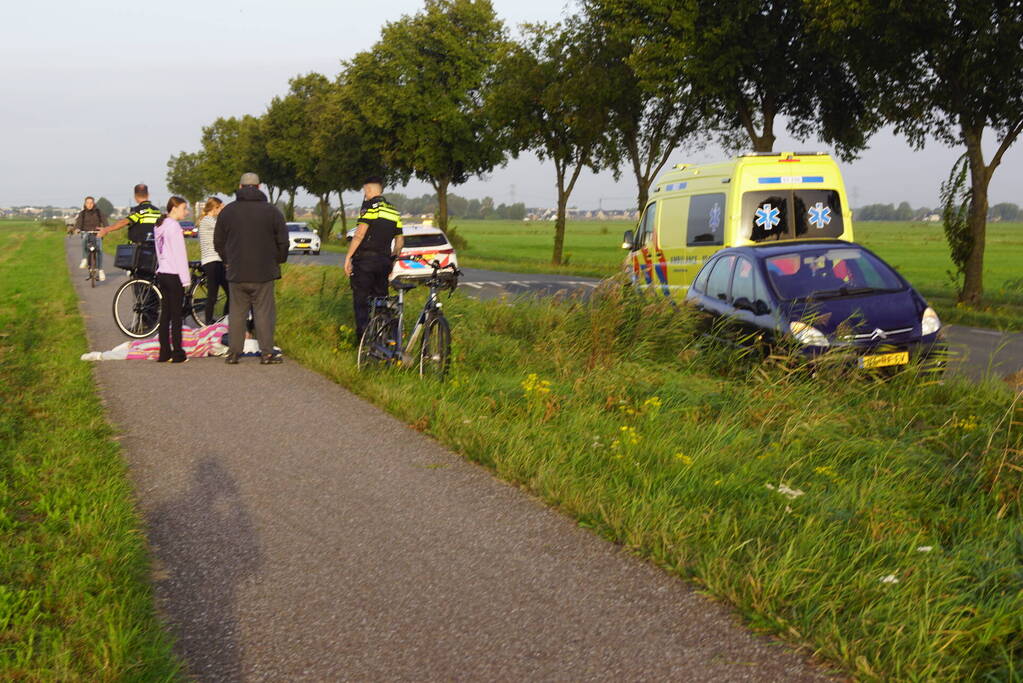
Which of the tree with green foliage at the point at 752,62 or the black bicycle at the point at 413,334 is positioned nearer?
the black bicycle at the point at 413,334

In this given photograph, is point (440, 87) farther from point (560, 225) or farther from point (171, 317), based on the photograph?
point (171, 317)

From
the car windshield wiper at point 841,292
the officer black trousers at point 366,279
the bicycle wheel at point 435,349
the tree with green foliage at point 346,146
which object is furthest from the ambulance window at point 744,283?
the tree with green foliage at point 346,146

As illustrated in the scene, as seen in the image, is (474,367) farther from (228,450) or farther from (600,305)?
(228,450)

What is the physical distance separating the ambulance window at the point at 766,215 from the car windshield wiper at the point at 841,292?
377 cm

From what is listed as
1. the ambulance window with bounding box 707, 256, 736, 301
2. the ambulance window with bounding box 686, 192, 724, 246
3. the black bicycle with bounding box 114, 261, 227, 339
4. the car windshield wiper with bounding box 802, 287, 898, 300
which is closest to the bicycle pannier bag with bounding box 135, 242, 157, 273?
the black bicycle with bounding box 114, 261, 227, 339

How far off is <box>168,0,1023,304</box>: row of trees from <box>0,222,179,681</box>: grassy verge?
14384 mm

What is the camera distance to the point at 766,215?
12836mm

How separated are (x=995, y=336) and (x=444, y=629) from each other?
13137mm

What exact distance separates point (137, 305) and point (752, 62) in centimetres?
1578

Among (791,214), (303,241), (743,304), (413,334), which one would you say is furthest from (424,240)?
(303,241)

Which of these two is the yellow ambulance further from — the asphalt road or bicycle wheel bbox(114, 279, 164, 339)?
bicycle wheel bbox(114, 279, 164, 339)

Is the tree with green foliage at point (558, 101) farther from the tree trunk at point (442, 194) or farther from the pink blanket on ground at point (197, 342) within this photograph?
the pink blanket on ground at point (197, 342)

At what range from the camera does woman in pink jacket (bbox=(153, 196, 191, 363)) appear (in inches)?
433

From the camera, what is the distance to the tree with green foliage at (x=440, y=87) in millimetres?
48500
